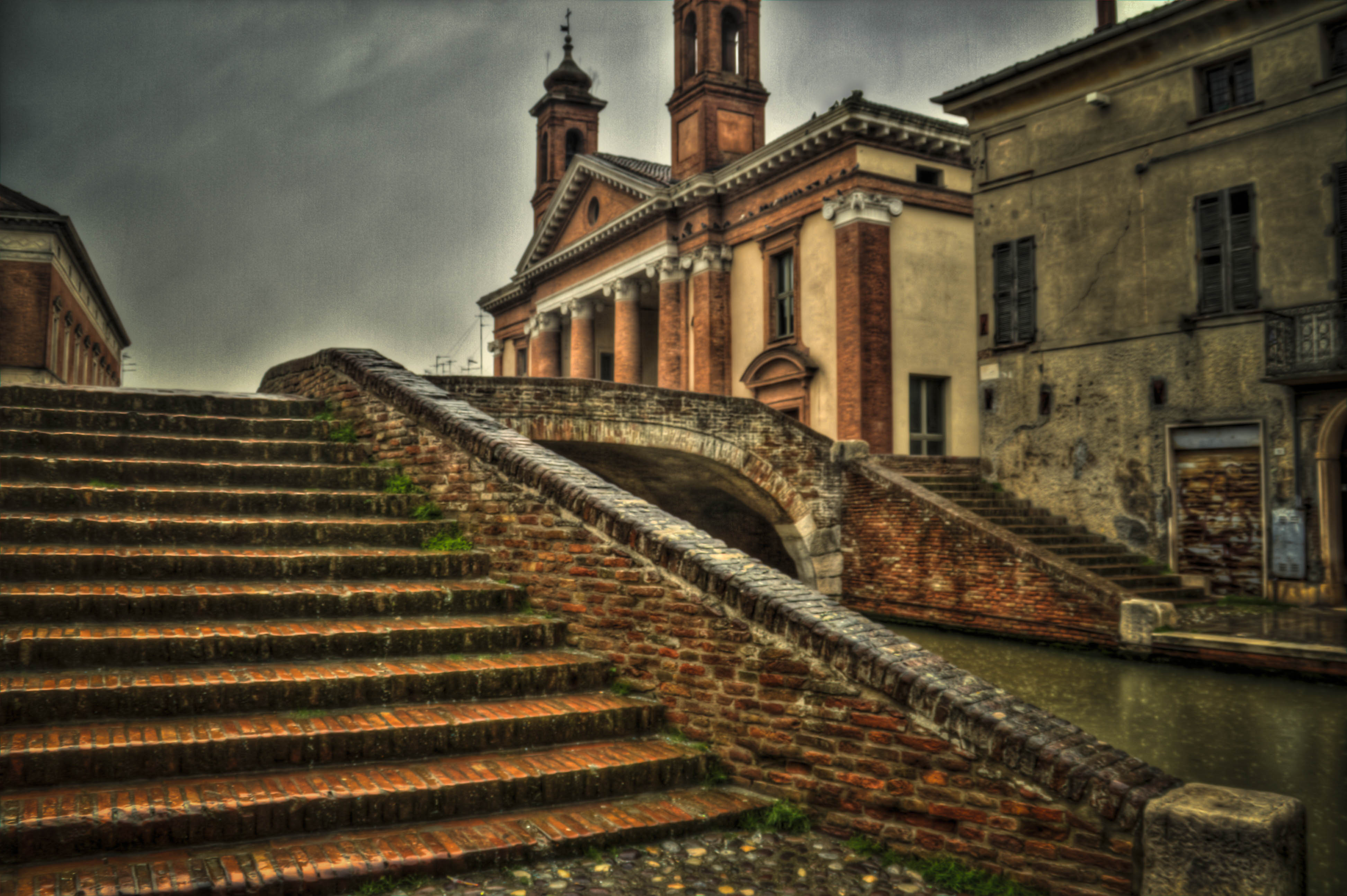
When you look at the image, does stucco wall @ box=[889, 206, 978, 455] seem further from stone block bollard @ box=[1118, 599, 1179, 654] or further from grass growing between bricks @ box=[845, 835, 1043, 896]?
grass growing between bricks @ box=[845, 835, 1043, 896]

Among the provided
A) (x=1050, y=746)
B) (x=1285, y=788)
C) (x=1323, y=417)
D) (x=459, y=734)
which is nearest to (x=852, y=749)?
(x=1050, y=746)

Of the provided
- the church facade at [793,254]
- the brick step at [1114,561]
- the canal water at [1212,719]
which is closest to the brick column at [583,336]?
the church facade at [793,254]

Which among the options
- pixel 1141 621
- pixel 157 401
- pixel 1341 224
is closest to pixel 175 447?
pixel 157 401

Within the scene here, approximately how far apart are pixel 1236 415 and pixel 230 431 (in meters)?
12.5

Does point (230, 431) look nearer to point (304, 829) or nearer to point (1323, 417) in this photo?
point (304, 829)

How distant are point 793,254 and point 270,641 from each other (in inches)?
665

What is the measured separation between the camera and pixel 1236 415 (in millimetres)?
12734

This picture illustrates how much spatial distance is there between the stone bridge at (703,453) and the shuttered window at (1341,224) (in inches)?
278

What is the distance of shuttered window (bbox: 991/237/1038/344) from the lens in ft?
50.9

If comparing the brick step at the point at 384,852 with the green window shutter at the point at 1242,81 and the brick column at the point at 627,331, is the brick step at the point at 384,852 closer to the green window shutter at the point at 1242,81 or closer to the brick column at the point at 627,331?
the green window shutter at the point at 1242,81

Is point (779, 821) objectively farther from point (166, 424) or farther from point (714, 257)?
point (714, 257)

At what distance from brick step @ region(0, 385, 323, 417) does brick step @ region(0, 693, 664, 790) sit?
3.71m

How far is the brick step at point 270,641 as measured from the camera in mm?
4023

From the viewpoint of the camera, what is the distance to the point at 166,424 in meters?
6.57
